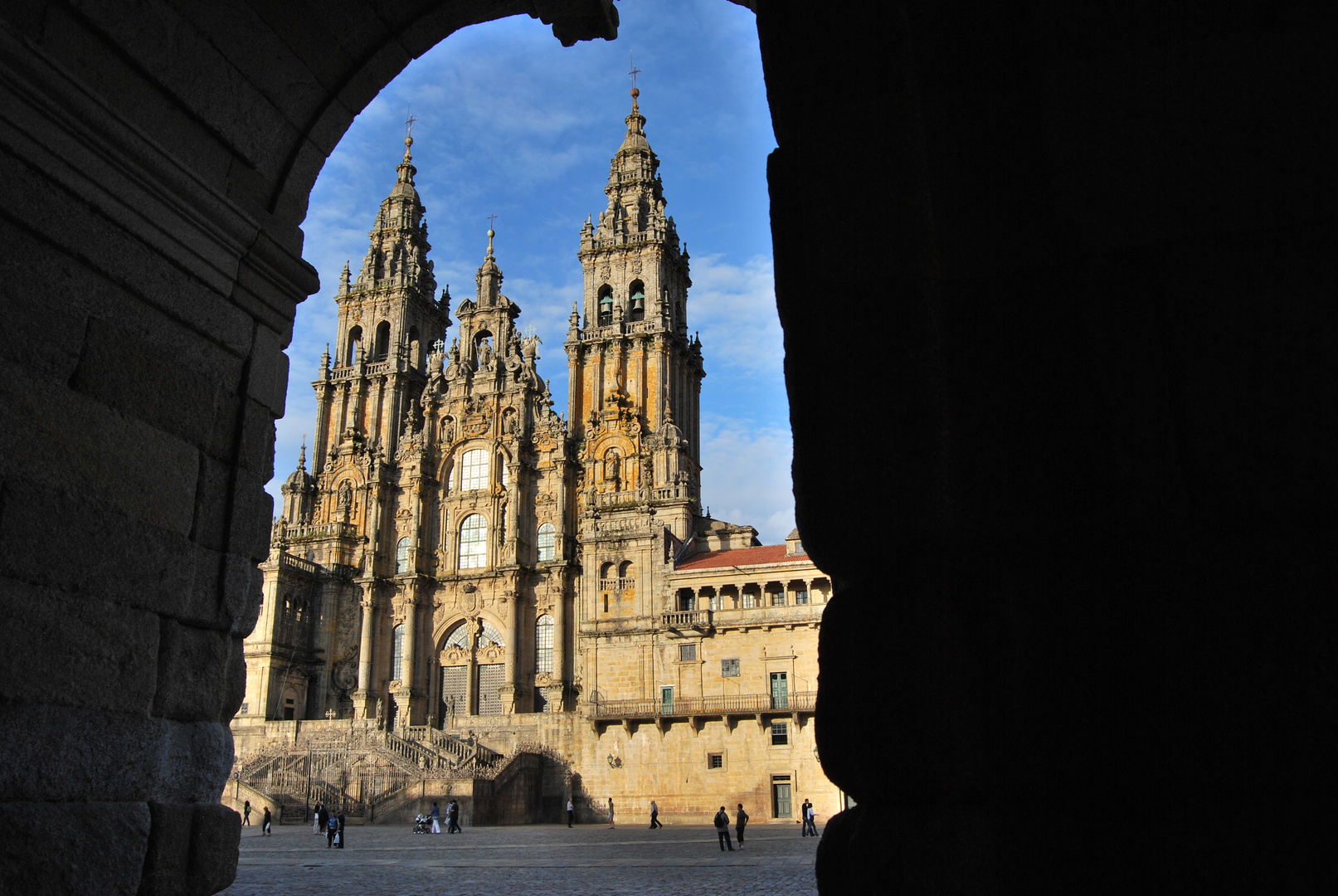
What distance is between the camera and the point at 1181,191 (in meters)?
1.75

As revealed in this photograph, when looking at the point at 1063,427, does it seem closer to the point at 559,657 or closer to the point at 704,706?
the point at 704,706

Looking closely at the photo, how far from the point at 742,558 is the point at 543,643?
10.1 metres

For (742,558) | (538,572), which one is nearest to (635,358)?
(538,572)

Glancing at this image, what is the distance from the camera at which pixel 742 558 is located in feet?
112

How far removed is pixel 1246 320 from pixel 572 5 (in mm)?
4432

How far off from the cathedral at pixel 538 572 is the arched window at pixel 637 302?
0.21 m

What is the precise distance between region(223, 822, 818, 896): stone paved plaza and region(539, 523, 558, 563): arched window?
54.8ft

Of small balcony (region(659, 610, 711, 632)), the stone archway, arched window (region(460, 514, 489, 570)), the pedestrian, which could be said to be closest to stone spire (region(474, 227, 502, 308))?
arched window (region(460, 514, 489, 570))

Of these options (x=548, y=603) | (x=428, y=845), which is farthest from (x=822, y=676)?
(x=548, y=603)

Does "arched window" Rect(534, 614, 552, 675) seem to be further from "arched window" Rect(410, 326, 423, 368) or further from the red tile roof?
"arched window" Rect(410, 326, 423, 368)

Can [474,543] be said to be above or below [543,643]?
above

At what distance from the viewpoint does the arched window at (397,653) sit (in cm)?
4038

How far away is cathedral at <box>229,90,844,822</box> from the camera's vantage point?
31.0 m

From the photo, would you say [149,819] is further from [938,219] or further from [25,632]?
[938,219]
